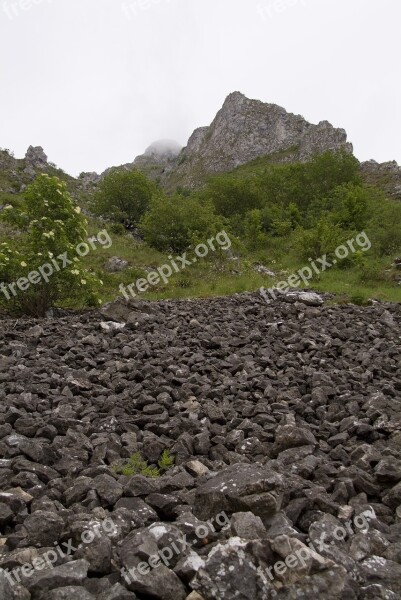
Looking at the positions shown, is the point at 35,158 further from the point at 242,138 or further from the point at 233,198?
the point at 242,138

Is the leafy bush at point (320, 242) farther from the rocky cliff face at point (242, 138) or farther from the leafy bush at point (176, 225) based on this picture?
the rocky cliff face at point (242, 138)

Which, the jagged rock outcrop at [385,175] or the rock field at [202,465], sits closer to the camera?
the rock field at [202,465]

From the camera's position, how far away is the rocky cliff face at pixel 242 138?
100188 mm

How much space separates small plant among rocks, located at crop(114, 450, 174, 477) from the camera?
4109 millimetres

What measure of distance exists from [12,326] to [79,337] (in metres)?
2.00

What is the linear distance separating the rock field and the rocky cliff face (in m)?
86.8

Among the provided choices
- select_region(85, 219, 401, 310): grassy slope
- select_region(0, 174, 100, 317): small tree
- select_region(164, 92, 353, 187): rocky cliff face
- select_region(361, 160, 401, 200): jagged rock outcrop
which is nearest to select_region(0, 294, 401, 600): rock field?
select_region(0, 174, 100, 317): small tree

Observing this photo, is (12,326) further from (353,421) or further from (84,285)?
(353,421)

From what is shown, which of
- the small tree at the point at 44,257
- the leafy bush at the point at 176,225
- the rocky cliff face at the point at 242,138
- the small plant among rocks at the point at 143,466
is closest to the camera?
the small plant among rocks at the point at 143,466

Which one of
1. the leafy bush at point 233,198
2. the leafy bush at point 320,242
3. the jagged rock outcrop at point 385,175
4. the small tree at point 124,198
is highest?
the small tree at point 124,198

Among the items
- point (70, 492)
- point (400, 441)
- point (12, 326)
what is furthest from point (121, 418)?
point (12, 326)

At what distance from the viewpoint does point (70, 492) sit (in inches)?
138

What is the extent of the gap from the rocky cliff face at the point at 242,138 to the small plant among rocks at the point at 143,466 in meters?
90.0

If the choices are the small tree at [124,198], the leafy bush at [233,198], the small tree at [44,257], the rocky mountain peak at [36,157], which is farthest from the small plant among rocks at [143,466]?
the rocky mountain peak at [36,157]
